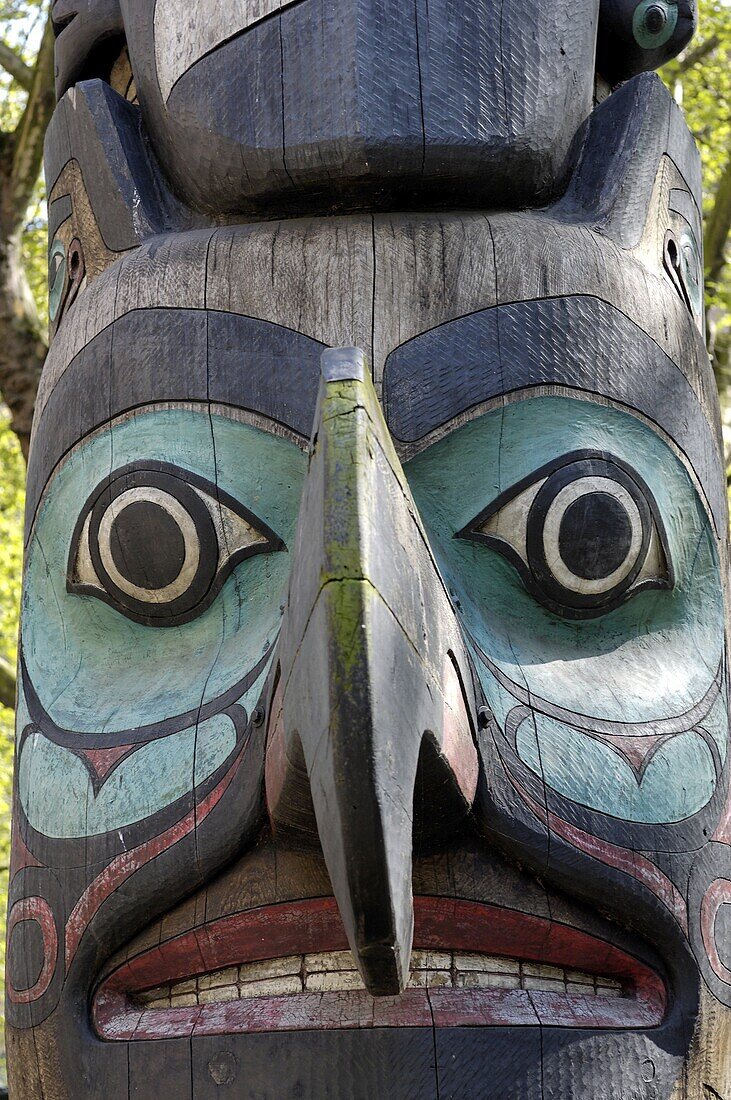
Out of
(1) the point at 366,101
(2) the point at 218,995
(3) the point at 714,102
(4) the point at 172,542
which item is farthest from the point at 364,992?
(3) the point at 714,102

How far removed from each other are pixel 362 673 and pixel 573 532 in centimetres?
84

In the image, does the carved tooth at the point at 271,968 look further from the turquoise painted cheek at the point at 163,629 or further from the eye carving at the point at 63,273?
the eye carving at the point at 63,273

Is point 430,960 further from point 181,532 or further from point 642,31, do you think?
point 642,31

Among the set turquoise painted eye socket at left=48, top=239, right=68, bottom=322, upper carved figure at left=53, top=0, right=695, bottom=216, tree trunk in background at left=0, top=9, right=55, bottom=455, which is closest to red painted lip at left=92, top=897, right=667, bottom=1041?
upper carved figure at left=53, top=0, right=695, bottom=216

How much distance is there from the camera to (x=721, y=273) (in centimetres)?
684

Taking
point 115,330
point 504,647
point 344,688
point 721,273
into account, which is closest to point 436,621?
point 344,688

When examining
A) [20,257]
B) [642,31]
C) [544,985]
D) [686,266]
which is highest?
[20,257]

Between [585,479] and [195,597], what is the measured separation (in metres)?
0.70

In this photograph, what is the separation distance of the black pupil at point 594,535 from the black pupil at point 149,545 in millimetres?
660

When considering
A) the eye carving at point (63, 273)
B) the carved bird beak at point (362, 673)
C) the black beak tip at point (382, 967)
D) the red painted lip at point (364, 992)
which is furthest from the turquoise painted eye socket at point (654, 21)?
the black beak tip at point (382, 967)

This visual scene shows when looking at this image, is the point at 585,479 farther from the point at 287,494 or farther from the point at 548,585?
the point at 287,494

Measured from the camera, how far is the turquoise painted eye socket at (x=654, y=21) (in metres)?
3.01

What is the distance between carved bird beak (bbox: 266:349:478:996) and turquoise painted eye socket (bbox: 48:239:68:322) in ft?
4.54

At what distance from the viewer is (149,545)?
229cm
